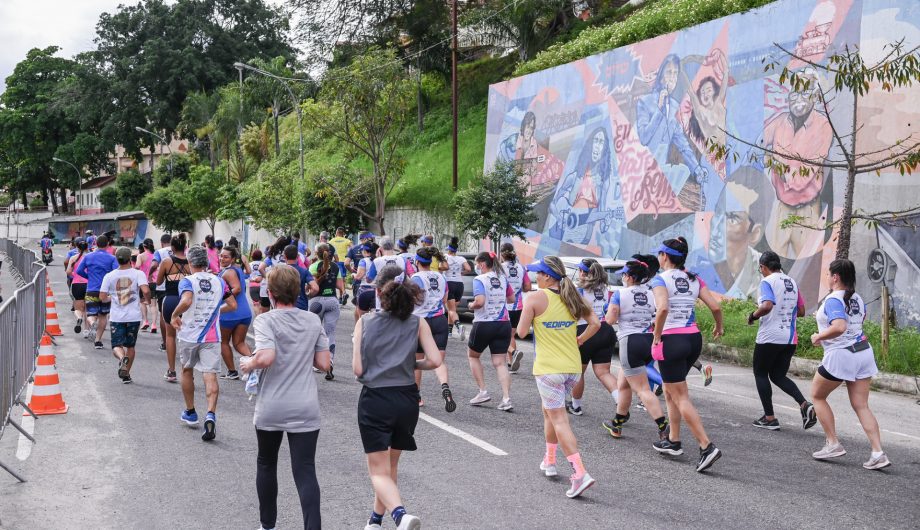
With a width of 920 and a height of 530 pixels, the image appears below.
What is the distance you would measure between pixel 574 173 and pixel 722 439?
16.9m

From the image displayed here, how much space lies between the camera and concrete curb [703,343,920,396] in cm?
1146

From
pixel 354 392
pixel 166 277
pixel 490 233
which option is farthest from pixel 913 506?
pixel 490 233

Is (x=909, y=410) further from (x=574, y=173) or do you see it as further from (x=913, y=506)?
(x=574, y=173)

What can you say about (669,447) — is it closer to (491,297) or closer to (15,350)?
(491,297)

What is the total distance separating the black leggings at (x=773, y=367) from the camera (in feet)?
28.1

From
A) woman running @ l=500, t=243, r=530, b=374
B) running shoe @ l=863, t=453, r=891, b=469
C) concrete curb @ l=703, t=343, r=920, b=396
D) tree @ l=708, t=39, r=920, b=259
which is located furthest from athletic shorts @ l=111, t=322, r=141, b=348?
running shoe @ l=863, t=453, r=891, b=469

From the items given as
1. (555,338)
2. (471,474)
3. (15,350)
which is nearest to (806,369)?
(555,338)

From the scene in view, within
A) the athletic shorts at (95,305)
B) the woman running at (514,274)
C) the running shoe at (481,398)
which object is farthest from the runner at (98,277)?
the running shoe at (481,398)

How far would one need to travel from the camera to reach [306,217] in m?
35.2

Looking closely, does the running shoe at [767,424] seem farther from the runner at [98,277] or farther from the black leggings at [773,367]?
the runner at [98,277]

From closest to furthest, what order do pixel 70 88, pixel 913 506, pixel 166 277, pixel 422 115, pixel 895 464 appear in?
pixel 913 506
pixel 895 464
pixel 166 277
pixel 422 115
pixel 70 88

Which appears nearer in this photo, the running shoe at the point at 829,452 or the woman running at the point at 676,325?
the woman running at the point at 676,325

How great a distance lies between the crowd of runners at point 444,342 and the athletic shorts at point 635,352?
13mm

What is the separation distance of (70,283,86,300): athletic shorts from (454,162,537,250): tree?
10891 mm
